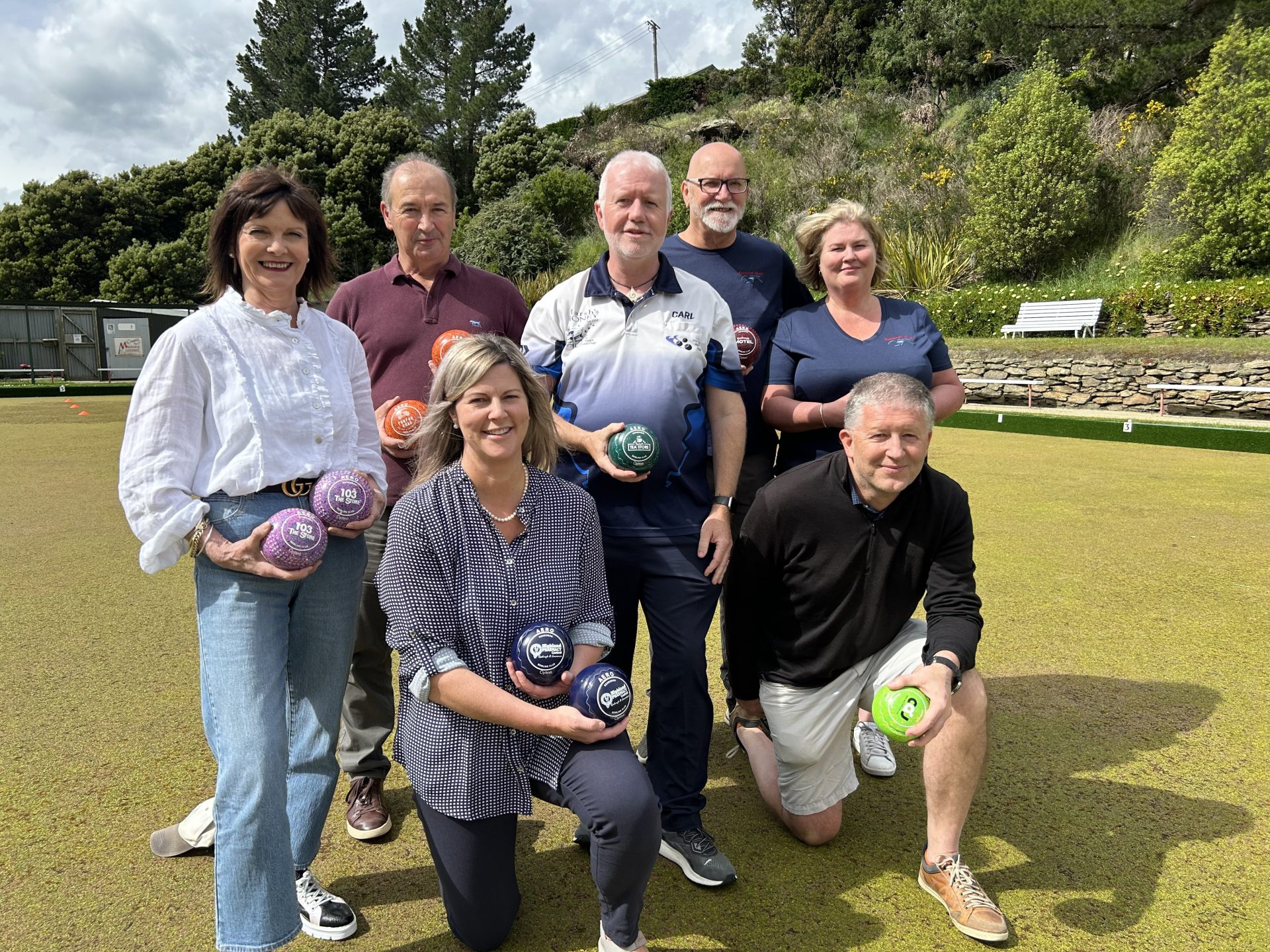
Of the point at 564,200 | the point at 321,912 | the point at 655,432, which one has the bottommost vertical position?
the point at 321,912

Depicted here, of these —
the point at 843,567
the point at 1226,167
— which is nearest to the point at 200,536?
the point at 843,567

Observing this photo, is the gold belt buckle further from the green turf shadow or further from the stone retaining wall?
the stone retaining wall

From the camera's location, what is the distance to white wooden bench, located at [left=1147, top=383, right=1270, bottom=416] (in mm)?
13047

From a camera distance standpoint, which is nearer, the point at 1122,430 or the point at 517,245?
the point at 1122,430

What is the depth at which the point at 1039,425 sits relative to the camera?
1312 centimetres

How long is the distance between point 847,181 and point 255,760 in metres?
26.7

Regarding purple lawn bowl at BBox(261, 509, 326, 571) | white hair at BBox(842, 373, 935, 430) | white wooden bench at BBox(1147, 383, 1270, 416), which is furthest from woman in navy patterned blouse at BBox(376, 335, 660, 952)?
white wooden bench at BBox(1147, 383, 1270, 416)

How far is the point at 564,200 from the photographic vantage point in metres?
32.6

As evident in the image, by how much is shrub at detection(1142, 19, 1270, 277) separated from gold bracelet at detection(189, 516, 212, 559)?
20.7 meters

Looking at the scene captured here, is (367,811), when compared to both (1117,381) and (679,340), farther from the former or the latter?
(1117,381)

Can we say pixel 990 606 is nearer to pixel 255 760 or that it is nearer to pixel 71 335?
pixel 255 760

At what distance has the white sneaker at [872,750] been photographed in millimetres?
3490

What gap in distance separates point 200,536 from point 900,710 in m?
1.96

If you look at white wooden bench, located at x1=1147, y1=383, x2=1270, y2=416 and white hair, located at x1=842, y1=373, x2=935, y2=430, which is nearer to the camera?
white hair, located at x1=842, y1=373, x2=935, y2=430
